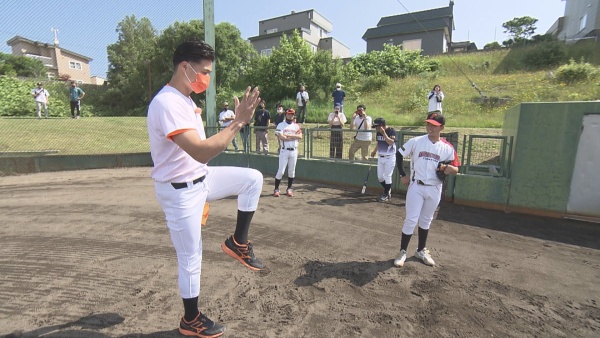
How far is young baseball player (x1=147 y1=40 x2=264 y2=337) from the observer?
234 centimetres

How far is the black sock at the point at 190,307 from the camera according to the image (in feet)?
9.37

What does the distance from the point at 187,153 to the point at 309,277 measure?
2535mm

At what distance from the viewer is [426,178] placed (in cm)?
449

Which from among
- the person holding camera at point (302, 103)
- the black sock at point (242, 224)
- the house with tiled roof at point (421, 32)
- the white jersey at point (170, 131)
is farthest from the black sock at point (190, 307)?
the house with tiled roof at point (421, 32)

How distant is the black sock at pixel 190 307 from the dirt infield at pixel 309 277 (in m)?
0.32

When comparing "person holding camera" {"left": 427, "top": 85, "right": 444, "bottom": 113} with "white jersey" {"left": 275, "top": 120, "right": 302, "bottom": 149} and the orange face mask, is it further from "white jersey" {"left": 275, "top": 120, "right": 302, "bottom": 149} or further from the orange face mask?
the orange face mask

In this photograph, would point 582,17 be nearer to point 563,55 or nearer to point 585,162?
point 563,55

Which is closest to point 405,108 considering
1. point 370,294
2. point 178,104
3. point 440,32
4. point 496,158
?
point 496,158

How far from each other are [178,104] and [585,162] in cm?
777

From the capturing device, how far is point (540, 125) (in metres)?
6.80

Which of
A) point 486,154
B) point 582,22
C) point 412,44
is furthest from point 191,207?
point 412,44

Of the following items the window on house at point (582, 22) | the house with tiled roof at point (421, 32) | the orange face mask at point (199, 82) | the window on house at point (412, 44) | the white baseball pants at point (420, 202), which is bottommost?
the white baseball pants at point (420, 202)

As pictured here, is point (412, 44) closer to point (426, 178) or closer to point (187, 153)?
point (426, 178)

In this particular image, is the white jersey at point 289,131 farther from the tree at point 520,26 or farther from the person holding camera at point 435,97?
the tree at point 520,26
